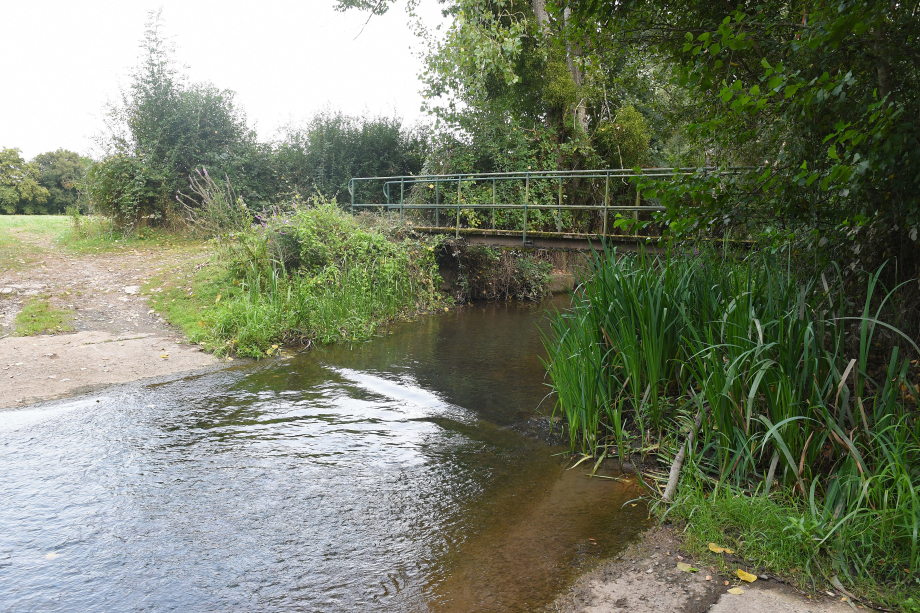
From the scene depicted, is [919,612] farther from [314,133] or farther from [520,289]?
[314,133]

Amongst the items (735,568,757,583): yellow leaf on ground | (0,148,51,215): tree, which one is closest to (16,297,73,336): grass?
(735,568,757,583): yellow leaf on ground

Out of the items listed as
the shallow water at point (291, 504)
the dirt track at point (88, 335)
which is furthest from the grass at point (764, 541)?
the dirt track at point (88, 335)

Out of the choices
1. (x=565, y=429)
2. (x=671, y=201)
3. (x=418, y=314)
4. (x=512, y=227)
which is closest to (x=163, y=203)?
(x=418, y=314)

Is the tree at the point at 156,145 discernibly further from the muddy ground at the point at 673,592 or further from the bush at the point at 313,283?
the muddy ground at the point at 673,592

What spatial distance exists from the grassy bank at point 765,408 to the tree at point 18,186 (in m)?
31.8

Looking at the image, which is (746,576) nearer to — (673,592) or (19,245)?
(673,592)

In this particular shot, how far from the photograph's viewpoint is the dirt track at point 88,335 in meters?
6.26

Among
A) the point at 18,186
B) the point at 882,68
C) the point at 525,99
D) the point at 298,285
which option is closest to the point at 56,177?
the point at 18,186

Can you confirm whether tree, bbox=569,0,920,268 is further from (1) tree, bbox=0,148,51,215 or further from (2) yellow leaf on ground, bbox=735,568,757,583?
(1) tree, bbox=0,148,51,215

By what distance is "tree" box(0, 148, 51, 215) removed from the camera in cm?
2739

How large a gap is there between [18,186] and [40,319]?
25.4m

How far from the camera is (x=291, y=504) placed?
375 cm

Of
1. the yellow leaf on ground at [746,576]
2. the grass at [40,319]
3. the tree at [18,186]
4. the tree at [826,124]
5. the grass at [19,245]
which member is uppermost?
the tree at [18,186]

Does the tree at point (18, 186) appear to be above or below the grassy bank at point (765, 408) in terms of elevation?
above
